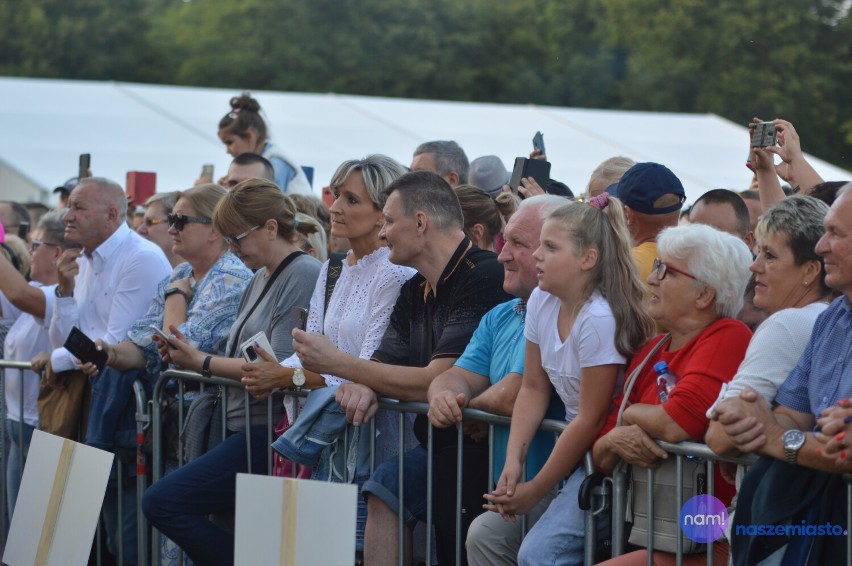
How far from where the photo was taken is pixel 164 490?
5488 mm

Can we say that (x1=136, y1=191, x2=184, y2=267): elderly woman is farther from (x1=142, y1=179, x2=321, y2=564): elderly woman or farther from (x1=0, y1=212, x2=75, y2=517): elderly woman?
(x1=142, y1=179, x2=321, y2=564): elderly woman

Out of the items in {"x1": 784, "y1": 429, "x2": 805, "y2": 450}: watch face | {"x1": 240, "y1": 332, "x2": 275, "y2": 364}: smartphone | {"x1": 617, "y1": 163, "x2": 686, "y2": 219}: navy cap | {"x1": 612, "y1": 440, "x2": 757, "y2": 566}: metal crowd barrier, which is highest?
{"x1": 617, "y1": 163, "x2": 686, "y2": 219}: navy cap

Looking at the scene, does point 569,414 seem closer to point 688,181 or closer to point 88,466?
point 88,466

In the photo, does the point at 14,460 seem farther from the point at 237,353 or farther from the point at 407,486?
the point at 407,486

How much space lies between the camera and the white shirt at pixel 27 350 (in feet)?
24.1

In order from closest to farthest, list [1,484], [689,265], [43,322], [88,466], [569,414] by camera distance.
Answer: [689,265], [569,414], [88,466], [1,484], [43,322]

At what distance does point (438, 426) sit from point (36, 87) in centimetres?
1474

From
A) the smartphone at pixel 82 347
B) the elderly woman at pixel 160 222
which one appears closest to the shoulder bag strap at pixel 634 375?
the smartphone at pixel 82 347

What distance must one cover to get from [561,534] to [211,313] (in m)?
2.57

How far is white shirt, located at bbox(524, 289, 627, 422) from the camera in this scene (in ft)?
13.5

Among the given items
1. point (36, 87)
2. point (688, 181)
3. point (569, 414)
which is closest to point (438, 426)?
point (569, 414)

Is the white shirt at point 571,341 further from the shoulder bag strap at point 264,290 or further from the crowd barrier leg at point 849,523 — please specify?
the shoulder bag strap at point 264,290

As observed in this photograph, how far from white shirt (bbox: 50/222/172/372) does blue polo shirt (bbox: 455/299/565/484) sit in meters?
2.64

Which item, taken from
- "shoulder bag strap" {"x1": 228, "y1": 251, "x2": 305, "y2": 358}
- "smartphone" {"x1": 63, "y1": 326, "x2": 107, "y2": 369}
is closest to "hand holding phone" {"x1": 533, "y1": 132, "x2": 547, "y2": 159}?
"shoulder bag strap" {"x1": 228, "y1": 251, "x2": 305, "y2": 358}
